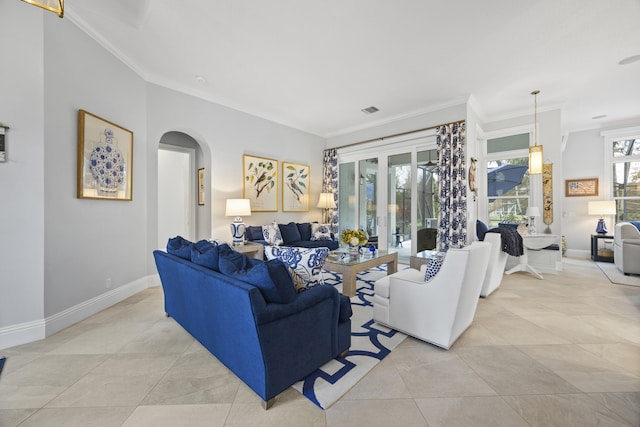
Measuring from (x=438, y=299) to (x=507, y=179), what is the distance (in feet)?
15.2

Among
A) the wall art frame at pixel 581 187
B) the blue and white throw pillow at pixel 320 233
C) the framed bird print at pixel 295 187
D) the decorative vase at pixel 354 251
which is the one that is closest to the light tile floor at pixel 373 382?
the decorative vase at pixel 354 251

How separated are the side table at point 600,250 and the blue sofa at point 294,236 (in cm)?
561

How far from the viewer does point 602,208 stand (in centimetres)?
545

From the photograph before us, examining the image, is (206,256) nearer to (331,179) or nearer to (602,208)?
(331,179)

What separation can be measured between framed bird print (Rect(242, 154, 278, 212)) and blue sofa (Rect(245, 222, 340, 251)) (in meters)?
0.48

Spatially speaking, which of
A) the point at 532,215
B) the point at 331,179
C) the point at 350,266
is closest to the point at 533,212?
the point at 532,215

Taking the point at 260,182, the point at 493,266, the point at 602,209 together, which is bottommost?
the point at 493,266

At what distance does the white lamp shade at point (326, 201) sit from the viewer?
5.89 meters

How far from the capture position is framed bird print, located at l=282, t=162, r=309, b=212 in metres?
5.54

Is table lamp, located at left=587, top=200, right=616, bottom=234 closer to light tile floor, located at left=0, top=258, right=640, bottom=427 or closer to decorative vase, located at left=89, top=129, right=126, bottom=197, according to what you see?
light tile floor, located at left=0, top=258, right=640, bottom=427

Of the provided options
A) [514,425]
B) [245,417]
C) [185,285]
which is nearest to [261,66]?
[185,285]

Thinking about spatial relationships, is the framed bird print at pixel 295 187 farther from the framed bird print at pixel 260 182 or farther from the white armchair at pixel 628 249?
the white armchair at pixel 628 249

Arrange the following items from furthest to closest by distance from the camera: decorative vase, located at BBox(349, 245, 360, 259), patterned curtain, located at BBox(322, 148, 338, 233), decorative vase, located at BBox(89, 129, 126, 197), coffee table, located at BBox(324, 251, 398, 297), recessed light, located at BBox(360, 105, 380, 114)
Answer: patterned curtain, located at BBox(322, 148, 338, 233), recessed light, located at BBox(360, 105, 380, 114), decorative vase, located at BBox(349, 245, 360, 259), coffee table, located at BBox(324, 251, 398, 297), decorative vase, located at BBox(89, 129, 126, 197)

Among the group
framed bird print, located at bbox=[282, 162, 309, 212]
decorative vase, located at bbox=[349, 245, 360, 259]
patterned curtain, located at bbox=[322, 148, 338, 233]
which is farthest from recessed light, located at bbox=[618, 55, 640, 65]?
framed bird print, located at bbox=[282, 162, 309, 212]
